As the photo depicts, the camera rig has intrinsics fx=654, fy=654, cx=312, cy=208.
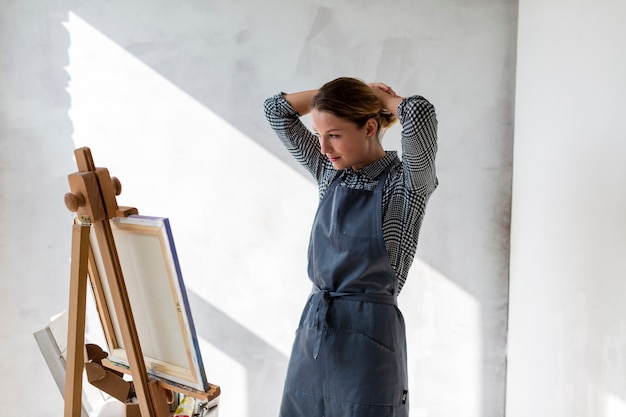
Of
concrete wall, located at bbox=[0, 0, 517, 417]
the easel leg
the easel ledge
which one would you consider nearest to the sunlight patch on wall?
concrete wall, located at bbox=[0, 0, 517, 417]

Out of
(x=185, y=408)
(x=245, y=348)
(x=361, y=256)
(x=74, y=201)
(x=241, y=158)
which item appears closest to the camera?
(x=74, y=201)

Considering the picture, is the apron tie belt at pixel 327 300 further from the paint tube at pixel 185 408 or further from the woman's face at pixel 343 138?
the paint tube at pixel 185 408

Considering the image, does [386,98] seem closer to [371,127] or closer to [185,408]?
[371,127]

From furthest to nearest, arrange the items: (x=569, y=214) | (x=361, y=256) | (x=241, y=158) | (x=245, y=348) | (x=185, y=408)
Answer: (x=245, y=348)
(x=241, y=158)
(x=185, y=408)
(x=569, y=214)
(x=361, y=256)

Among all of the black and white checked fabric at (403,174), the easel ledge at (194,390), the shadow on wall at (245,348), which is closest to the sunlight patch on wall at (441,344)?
the shadow on wall at (245,348)

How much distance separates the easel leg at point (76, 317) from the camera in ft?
5.35

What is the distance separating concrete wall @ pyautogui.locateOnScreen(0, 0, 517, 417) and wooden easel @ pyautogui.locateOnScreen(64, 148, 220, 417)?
95 cm

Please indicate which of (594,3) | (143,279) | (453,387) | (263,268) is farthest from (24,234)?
(594,3)

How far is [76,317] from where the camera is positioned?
1.65m

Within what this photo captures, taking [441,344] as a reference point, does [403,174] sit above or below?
above

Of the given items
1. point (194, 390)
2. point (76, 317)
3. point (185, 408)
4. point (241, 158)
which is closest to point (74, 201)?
point (76, 317)

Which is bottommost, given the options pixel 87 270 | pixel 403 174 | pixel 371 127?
pixel 87 270

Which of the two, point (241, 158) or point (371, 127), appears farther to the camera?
point (241, 158)

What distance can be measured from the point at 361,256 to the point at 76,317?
29.1 inches
